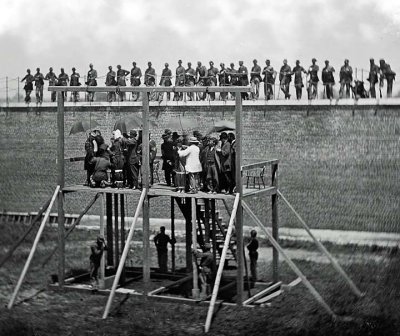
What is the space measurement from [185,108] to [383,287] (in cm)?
Answer: 1344

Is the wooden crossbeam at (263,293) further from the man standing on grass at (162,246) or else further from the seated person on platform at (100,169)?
the seated person on platform at (100,169)

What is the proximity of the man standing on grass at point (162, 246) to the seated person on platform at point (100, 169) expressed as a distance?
7.00 feet

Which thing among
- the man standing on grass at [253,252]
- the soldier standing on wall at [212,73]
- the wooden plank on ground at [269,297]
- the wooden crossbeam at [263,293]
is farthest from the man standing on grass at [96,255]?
the soldier standing on wall at [212,73]

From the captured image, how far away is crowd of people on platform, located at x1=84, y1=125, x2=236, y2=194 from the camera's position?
62.3ft

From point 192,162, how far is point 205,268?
235 cm

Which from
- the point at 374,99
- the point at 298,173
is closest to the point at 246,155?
the point at 298,173

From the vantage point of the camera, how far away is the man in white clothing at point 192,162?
62.9 ft

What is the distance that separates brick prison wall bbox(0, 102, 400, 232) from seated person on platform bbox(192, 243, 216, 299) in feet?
26.6

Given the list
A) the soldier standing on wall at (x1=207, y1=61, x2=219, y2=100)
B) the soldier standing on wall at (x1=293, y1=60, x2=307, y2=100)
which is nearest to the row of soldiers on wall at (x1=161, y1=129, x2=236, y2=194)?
the soldier standing on wall at (x1=293, y1=60, x2=307, y2=100)

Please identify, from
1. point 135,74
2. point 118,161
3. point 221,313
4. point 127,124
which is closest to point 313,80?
point 135,74

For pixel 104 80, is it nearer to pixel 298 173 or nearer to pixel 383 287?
Result: pixel 298 173

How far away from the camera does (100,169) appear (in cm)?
2041

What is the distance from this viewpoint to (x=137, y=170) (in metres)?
20.2

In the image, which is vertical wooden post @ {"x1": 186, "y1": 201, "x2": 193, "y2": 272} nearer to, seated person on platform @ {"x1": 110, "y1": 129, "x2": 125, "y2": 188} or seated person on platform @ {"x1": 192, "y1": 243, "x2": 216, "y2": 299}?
seated person on platform @ {"x1": 192, "y1": 243, "x2": 216, "y2": 299}
